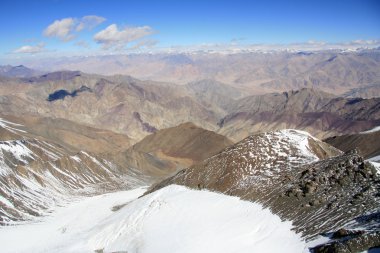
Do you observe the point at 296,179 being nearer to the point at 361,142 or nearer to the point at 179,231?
the point at 179,231

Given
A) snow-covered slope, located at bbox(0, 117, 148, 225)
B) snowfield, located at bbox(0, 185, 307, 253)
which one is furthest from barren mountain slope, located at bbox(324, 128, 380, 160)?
snowfield, located at bbox(0, 185, 307, 253)

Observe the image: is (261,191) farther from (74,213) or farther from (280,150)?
(74,213)

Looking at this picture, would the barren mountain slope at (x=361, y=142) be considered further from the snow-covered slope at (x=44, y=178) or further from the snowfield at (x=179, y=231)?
the snowfield at (x=179, y=231)

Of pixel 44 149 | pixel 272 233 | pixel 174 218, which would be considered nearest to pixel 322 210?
pixel 272 233

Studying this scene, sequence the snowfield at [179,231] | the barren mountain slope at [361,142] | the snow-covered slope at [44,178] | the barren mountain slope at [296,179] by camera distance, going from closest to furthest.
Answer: the barren mountain slope at [296,179], the snowfield at [179,231], the snow-covered slope at [44,178], the barren mountain slope at [361,142]

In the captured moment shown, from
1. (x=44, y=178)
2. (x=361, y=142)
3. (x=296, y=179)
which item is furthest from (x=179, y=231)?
(x=361, y=142)

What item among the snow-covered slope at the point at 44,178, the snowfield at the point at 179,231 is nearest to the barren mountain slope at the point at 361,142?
the snow-covered slope at the point at 44,178

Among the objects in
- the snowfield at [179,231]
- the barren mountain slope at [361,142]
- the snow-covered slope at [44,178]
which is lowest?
the barren mountain slope at [361,142]
